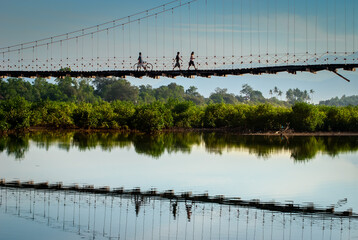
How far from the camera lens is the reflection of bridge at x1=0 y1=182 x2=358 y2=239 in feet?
60.9

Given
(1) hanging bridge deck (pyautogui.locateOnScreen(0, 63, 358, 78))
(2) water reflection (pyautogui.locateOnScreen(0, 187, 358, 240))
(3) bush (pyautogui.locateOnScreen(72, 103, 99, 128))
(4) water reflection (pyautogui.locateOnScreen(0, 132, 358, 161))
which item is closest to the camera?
(2) water reflection (pyautogui.locateOnScreen(0, 187, 358, 240))

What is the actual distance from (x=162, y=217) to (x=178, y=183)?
292 inches

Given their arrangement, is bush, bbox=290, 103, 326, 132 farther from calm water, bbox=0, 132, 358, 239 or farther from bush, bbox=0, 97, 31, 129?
bush, bbox=0, 97, 31, 129

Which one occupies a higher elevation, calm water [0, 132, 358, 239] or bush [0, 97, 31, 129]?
bush [0, 97, 31, 129]

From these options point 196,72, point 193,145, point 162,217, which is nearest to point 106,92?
point 193,145

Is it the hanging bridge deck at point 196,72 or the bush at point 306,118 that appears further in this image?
the bush at point 306,118

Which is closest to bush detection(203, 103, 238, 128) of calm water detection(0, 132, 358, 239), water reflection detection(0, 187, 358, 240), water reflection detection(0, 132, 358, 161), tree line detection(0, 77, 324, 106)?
water reflection detection(0, 132, 358, 161)

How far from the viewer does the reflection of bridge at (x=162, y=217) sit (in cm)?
1856

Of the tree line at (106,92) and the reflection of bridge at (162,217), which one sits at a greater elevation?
the tree line at (106,92)

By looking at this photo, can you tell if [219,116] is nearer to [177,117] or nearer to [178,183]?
[177,117]

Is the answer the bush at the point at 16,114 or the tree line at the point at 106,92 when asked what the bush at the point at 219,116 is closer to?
the bush at the point at 16,114

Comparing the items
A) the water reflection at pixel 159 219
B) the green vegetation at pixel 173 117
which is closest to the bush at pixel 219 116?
the green vegetation at pixel 173 117

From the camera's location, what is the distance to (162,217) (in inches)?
802

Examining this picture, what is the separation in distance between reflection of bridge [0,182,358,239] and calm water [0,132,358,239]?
0.12ft
